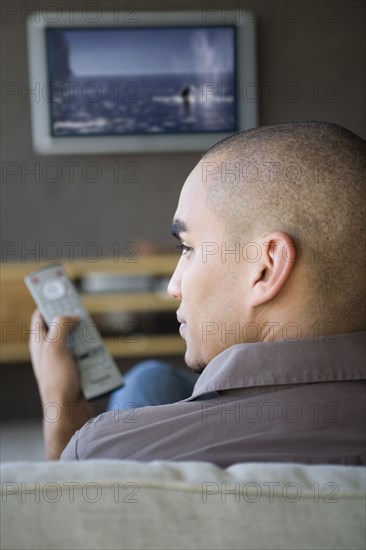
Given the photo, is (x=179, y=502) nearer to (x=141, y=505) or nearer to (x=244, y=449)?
(x=141, y=505)

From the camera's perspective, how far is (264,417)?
74 cm

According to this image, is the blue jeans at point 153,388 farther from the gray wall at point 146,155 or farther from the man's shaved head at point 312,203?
the gray wall at point 146,155

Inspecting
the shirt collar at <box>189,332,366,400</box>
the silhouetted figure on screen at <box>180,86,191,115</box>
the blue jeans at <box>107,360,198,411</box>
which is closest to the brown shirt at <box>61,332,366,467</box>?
the shirt collar at <box>189,332,366,400</box>

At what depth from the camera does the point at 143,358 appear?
352 cm

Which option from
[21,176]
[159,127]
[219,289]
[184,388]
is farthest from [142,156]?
[219,289]

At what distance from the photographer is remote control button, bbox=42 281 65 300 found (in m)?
1.60

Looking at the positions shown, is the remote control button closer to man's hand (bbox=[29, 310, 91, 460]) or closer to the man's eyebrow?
man's hand (bbox=[29, 310, 91, 460])

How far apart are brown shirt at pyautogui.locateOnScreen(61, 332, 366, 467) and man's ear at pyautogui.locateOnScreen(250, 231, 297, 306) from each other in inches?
3.0

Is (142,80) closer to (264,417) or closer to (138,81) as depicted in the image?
(138,81)

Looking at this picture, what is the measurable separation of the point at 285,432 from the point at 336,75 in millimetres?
3072

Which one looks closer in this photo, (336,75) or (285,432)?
(285,432)

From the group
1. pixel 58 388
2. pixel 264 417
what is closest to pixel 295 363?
pixel 264 417

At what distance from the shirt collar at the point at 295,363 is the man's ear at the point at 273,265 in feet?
0.25

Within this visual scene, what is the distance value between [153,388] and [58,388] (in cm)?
36
